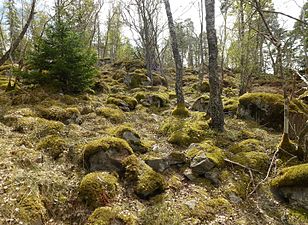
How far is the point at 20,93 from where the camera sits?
10039 millimetres

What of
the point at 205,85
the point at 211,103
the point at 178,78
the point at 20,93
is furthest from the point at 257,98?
the point at 205,85

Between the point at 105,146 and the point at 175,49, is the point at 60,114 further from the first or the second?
the point at 175,49

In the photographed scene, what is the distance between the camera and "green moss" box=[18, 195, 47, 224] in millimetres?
3926

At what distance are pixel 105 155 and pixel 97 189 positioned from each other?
3.28ft

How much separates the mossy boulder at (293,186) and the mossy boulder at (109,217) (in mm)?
2968

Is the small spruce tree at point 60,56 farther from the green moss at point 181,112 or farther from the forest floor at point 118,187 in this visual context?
the green moss at point 181,112

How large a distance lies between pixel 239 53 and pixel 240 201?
11.1 metres

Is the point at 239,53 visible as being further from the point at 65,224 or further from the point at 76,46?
the point at 65,224

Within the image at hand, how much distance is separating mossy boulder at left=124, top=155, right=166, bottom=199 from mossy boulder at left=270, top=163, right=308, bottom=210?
230cm

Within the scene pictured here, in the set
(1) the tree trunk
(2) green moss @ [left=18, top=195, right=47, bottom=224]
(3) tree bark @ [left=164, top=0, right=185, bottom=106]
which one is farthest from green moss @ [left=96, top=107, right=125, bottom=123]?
(2) green moss @ [left=18, top=195, right=47, bottom=224]

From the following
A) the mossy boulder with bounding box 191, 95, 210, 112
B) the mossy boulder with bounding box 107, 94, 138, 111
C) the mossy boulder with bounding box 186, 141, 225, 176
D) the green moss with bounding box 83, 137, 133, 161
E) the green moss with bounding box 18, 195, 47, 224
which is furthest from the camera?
the mossy boulder with bounding box 191, 95, 210, 112

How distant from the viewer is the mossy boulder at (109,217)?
4074 mm

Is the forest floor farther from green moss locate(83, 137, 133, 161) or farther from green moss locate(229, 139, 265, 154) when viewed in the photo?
green moss locate(83, 137, 133, 161)

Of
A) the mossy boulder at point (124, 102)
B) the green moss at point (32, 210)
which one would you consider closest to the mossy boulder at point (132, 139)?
the green moss at point (32, 210)
